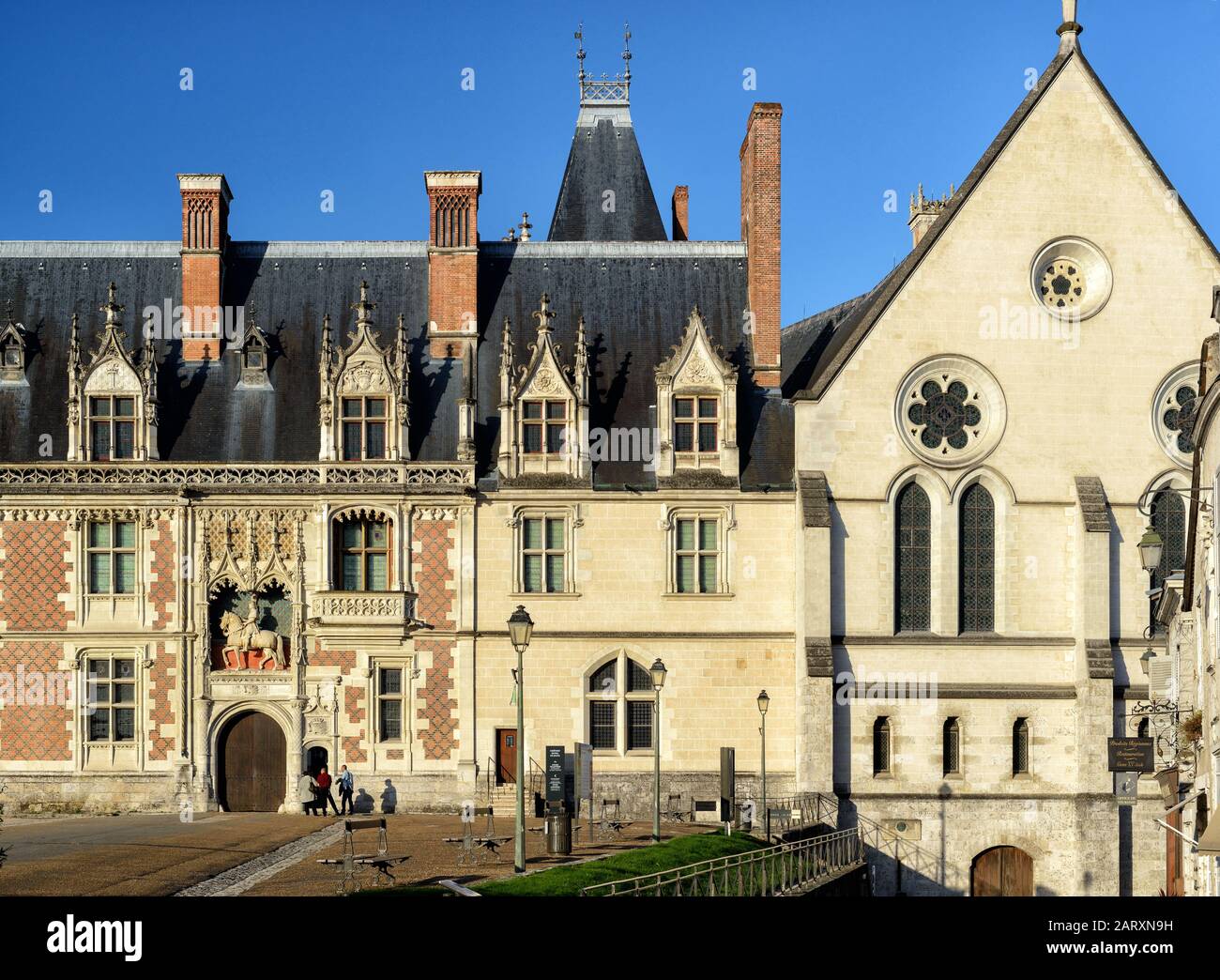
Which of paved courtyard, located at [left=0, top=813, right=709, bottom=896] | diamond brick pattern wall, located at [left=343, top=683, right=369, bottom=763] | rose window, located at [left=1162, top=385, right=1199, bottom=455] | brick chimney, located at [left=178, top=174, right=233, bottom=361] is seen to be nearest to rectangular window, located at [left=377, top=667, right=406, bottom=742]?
diamond brick pattern wall, located at [left=343, top=683, right=369, bottom=763]

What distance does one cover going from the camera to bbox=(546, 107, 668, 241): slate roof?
55.1 meters

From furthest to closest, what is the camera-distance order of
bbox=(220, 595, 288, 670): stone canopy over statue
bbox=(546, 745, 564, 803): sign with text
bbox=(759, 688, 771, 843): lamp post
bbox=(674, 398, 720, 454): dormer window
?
bbox=(674, 398, 720, 454): dormer window, bbox=(220, 595, 288, 670): stone canopy over statue, bbox=(759, 688, 771, 843): lamp post, bbox=(546, 745, 564, 803): sign with text

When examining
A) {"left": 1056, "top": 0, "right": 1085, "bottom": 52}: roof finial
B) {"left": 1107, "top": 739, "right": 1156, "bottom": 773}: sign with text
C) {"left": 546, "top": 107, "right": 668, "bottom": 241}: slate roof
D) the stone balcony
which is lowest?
{"left": 1107, "top": 739, "right": 1156, "bottom": 773}: sign with text

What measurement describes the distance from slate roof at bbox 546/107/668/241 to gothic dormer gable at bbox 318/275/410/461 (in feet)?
36.8

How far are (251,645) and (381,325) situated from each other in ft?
29.6

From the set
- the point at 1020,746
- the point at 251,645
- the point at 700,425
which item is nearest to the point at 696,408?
the point at 700,425

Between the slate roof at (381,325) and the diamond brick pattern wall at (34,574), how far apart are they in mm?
2000

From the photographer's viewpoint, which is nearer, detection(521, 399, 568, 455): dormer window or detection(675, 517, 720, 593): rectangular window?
detection(675, 517, 720, 593): rectangular window

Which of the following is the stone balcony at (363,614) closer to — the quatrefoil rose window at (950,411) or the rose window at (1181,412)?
the quatrefoil rose window at (950,411)

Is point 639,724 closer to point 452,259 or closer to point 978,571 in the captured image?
point 978,571

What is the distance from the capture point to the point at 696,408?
45.8 metres

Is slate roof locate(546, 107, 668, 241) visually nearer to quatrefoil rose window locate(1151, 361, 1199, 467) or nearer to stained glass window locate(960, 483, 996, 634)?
stained glass window locate(960, 483, 996, 634)
